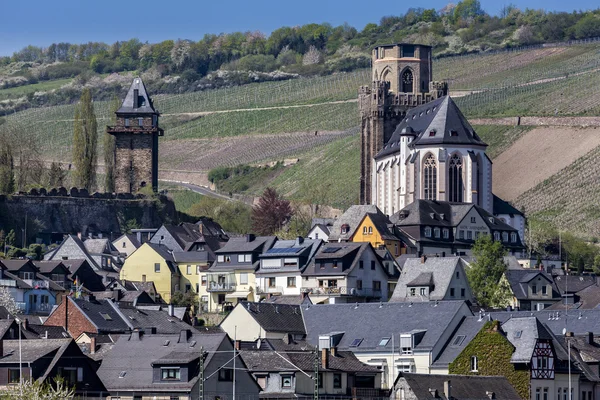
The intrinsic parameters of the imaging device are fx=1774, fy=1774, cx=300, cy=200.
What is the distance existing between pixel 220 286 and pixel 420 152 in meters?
31.7

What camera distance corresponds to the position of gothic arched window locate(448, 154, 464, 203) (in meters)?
129

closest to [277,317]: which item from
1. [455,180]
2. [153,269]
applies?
[153,269]

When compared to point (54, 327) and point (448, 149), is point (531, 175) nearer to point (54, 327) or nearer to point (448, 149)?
point (448, 149)

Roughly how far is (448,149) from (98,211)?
2574 centimetres

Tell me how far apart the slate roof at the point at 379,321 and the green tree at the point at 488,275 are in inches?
585

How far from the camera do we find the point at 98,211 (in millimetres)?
128000

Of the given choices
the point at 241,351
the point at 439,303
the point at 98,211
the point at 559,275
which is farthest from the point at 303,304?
the point at 98,211

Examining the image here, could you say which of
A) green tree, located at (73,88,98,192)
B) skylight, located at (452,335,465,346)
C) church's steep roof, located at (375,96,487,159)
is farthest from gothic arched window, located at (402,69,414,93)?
skylight, located at (452,335,465,346)

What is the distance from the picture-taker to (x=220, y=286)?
337 feet

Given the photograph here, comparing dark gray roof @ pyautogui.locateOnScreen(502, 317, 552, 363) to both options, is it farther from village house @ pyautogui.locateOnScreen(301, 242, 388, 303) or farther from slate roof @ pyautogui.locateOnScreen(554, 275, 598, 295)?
slate roof @ pyautogui.locateOnScreen(554, 275, 598, 295)

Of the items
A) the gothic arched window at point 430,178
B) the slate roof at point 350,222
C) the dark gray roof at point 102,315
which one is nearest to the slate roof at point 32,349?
the dark gray roof at point 102,315

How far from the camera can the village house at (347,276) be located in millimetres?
93625

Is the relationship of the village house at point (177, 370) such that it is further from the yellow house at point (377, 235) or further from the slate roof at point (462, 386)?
the yellow house at point (377, 235)

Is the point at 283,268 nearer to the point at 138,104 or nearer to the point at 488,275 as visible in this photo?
the point at 488,275
